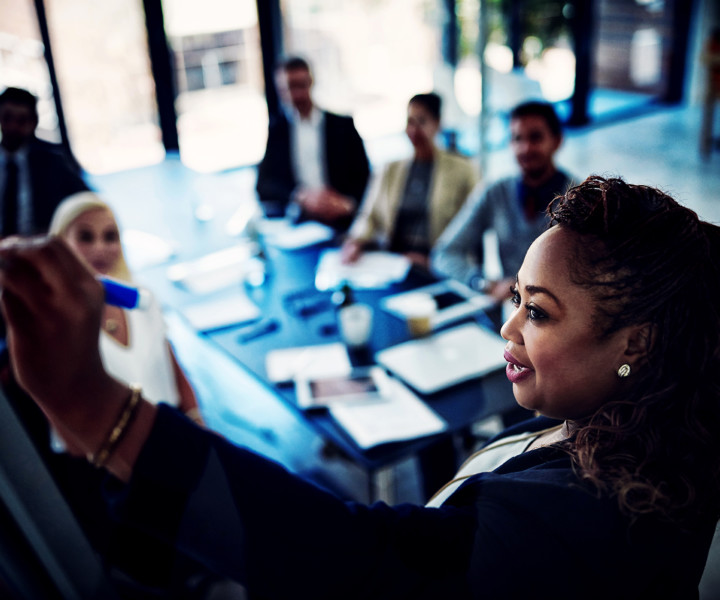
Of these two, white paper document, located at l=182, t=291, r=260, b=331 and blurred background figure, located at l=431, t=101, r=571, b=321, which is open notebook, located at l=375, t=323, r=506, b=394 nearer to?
blurred background figure, located at l=431, t=101, r=571, b=321

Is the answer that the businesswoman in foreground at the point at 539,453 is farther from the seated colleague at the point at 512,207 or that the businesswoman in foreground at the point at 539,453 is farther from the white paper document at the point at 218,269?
the white paper document at the point at 218,269

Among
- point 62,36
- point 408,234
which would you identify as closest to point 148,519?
point 408,234

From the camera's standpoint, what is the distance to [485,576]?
567 millimetres

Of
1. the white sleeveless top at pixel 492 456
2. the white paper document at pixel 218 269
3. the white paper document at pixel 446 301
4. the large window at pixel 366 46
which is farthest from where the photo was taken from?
the large window at pixel 366 46

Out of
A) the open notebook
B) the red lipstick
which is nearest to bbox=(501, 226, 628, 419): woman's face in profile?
the red lipstick

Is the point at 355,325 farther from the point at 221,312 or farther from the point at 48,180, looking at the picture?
the point at 48,180

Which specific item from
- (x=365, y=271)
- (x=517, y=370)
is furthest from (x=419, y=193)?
(x=517, y=370)

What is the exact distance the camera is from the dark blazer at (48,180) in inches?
115

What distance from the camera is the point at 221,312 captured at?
8.42ft

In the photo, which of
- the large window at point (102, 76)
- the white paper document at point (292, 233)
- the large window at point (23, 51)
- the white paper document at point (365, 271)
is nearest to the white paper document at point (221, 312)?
the white paper document at point (365, 271)

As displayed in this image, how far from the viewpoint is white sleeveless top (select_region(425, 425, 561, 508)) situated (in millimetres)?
782

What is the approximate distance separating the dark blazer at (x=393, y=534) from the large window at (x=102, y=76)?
645 cm

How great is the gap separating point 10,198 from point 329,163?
1697 mm

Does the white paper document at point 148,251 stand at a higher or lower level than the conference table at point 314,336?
higher
